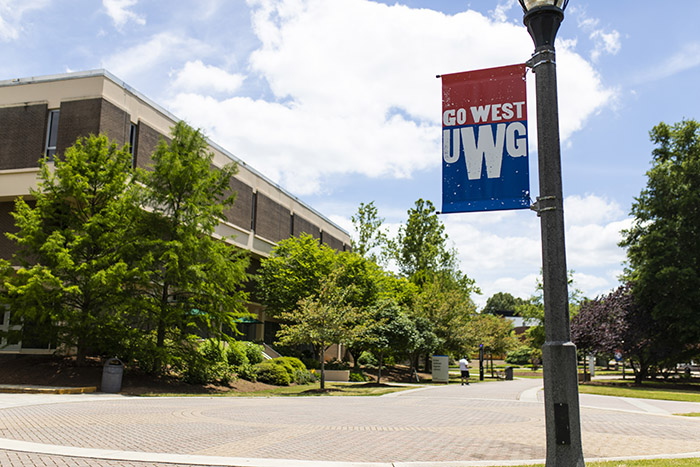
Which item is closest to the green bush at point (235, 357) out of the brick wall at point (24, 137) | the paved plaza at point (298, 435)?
the paved plaza at point (298, 435)

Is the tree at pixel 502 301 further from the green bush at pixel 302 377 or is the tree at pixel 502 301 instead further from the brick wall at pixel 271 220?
the green bush at pixel 302 377

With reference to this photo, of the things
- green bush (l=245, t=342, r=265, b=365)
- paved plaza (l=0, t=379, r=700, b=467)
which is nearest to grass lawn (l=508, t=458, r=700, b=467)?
paved plaza (l=0, t=379, r=700, b=467)

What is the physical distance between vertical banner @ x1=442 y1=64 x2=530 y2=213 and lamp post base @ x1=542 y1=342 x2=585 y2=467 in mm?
1408

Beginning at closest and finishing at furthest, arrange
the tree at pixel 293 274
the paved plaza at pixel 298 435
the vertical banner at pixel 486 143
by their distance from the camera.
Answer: the vertical banner at pixel 486 143, the paved plaza at pixel 298 435, the tree at pixel 293 274

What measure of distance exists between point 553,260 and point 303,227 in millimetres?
51449

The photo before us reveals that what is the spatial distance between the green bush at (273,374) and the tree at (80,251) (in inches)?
285

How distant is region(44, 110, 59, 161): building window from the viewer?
92.6 ft

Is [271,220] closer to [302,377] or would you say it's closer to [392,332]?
[392,332]

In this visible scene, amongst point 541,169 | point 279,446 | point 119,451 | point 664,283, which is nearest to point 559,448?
point 541,169

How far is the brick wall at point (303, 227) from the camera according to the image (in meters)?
53.5

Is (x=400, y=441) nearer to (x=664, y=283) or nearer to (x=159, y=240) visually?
(x=159, y=240)

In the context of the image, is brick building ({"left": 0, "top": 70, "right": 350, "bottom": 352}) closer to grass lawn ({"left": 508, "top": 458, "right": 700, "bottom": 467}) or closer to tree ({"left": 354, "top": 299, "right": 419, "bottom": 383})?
tree ({"left": 354, "top": 299, "right": 419, "bottom": 383})

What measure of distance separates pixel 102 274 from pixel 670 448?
18272mm

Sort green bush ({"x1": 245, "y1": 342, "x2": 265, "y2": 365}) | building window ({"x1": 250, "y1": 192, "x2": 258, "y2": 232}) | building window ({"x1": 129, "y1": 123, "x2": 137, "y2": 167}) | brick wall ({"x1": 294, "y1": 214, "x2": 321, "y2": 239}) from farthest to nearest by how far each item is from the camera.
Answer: brick wall ({"x1": 294, "y1": 214, "x2": 321, "y2": 239}) → building window ({"x1": 250, "y1": 192, "x2": 258, "y2": 232}) → building window ({"x1": 129, "y1": 123, "x2": 137, "y2": 167}) → green bush ({"x1": 245, "y1": 342, "x2": 265, "y2": 365})
